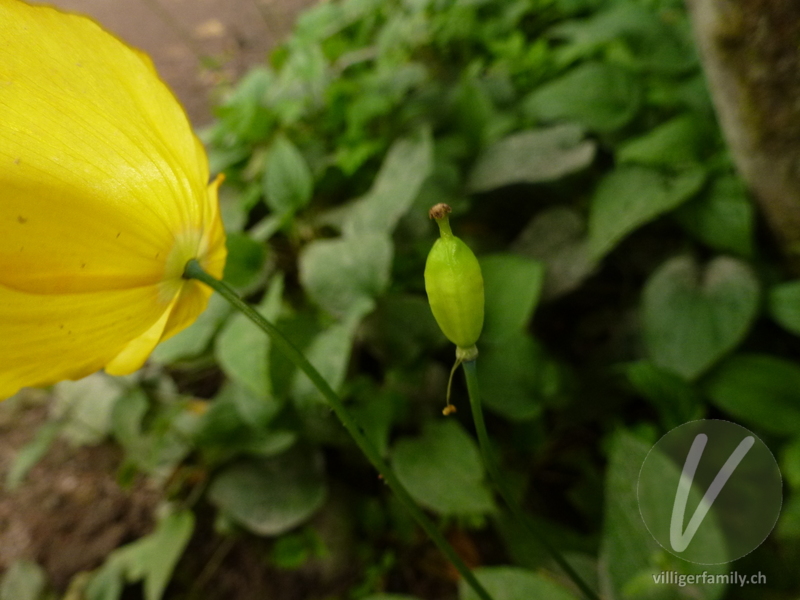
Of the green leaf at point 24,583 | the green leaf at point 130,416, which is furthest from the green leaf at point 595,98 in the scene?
the green leaf at point 24,583

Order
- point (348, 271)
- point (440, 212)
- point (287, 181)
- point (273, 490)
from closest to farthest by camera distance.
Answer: point (440, 212) < point (348, 271) < point (273, 490) < point (287, 181)

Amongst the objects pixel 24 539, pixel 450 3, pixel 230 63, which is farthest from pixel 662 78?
pixel 230 63

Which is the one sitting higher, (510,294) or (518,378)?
(510,294)

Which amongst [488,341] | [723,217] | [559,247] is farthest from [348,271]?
[723,217]

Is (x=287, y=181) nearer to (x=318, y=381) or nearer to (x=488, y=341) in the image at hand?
(x=488, y=341)

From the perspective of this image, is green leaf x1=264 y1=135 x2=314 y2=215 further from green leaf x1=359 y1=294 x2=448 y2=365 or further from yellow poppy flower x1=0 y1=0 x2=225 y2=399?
yellow poppy flower x1=0 y1=0 x2=225 y2=399
